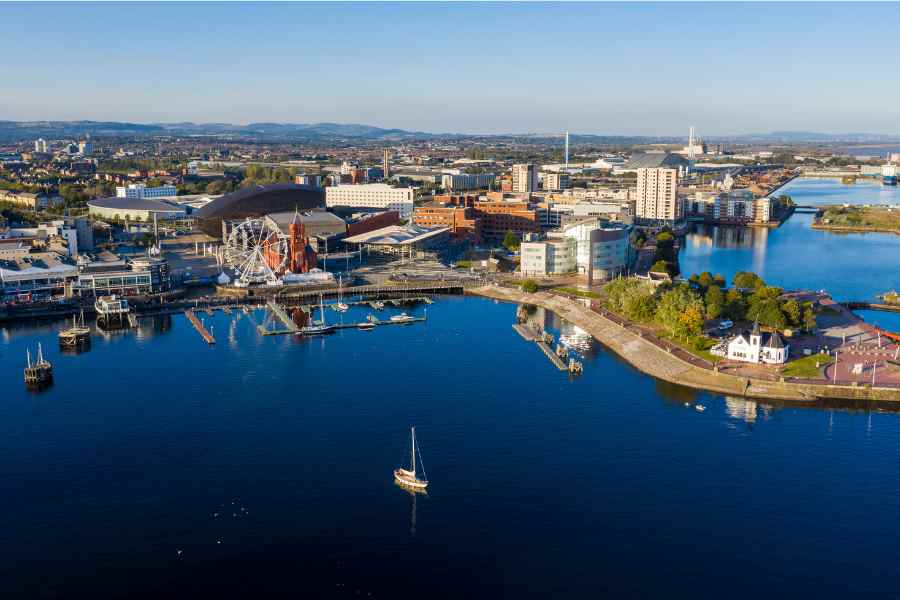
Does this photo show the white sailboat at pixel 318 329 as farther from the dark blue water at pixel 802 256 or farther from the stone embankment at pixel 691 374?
the dark blue water at pixel 802 256

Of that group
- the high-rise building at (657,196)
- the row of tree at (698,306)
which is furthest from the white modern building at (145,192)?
the row of tree at (698,306)

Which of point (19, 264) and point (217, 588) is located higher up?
point (19, 264)

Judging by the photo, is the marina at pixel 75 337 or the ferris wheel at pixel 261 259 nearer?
the marina at pixel 75 337

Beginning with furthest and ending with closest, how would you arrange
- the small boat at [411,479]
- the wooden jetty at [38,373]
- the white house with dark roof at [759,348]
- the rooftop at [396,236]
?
1. the rooftop at [396,236]
2. the white house with dark roof at [759,348]
3. the wooden jetty at [38,373]
4. the small boat at [411,479]

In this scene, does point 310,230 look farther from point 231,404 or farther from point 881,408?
point 881,408

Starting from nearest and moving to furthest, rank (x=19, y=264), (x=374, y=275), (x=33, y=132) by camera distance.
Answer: (x=19, y=264) < (x=374, y=275) < (x=33, y=132)

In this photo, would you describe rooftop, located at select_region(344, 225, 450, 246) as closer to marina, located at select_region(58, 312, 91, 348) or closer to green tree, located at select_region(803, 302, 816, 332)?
marina, located at select_region(58, 312, 91, 348)

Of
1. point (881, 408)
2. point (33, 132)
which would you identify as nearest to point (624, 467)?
point (881, 408)
